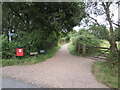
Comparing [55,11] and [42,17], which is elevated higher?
[55,11]

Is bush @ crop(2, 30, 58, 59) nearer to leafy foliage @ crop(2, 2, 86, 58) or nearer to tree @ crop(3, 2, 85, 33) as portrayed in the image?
leafy foliage @ crop(2, 2, 86, 58)

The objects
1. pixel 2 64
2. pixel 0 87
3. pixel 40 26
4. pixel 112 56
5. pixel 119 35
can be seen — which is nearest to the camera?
pixel 0 87

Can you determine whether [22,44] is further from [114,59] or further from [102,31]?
[114,59]

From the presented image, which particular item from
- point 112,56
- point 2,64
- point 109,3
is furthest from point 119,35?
point 2,64

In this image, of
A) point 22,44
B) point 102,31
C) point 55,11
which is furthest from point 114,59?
point 22,44

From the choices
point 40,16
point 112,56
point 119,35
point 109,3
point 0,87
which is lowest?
point 0,87

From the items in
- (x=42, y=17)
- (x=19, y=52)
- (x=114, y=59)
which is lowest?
(x=114, y=59)

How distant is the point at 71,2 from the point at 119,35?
4404 millimetres

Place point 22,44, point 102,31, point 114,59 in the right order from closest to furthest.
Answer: point 114,59
point 102,31
point 22,44

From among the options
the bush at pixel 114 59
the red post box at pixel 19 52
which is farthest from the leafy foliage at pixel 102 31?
the red post box at pixel 19 52

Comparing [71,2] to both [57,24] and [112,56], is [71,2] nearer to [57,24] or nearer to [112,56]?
[57,24]

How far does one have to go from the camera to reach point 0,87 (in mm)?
2551

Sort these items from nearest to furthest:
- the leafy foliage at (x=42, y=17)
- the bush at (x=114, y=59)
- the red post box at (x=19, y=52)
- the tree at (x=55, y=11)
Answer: the bush at (x=114, y=59) < the red post box at (x=19, y=52) < the leafy foliage at (x=42, y=17) < the tree at (x=55, y=11)

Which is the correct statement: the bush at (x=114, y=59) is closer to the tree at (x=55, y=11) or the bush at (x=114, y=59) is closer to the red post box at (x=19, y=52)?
the tree at (x=55, y=11)
